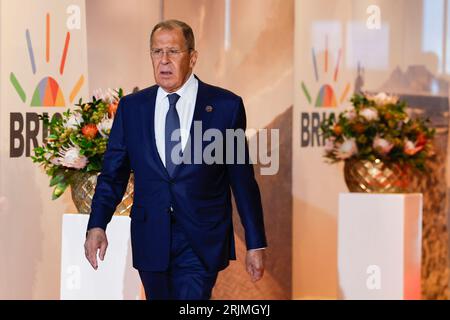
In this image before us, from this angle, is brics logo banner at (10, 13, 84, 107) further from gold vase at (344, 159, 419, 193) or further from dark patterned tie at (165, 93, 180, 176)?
dark patterned tie at (165, 93, 180, 176)

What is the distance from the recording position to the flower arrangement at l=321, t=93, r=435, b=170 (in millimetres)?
5371

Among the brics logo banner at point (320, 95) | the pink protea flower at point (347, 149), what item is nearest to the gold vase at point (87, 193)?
the pink protea flower at point (347, 149)

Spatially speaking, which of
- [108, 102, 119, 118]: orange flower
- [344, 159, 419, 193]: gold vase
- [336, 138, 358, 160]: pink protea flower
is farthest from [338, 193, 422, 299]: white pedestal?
[108, 102, 119, 118]: orange flower

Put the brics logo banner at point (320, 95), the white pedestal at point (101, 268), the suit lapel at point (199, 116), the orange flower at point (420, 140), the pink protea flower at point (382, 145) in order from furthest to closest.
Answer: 1. the brics logo banner at point (320, 95)
2. the orange flower at point (420, 140)
3. the pink protea flower at point (382, 145)
4. the white pedestal at point (101, 268)
5. the suit lapel at point (199, 116)

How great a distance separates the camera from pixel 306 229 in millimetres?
7031

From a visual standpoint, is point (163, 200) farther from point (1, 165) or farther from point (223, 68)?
point (223, 68)

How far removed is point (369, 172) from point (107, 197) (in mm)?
2343

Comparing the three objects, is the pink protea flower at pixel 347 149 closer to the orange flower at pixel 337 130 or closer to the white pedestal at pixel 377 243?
the orange flower at pixel 337 130

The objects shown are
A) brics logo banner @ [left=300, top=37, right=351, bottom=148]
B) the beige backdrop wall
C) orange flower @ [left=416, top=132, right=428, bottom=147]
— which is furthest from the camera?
brics logo banner @ [left=300, top=37, right=351, bottom=148]

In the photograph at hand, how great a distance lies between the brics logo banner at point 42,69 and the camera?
5117 mm

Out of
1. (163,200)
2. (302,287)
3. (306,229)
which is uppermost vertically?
(163,200)

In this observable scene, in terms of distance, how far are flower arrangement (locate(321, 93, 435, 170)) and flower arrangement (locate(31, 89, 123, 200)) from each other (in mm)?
1545

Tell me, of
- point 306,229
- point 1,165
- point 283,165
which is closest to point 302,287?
point 306,229

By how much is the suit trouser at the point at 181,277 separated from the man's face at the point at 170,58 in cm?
50
